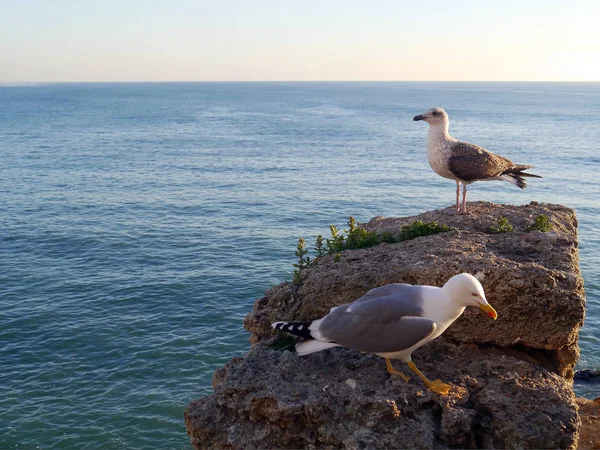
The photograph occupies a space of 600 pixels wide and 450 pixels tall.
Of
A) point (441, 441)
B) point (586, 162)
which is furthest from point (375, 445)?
point (586, 162)

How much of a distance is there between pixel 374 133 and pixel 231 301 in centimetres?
6449

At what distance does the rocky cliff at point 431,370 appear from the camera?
737 cm

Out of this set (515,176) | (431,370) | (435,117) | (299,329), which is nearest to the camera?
(299,329)

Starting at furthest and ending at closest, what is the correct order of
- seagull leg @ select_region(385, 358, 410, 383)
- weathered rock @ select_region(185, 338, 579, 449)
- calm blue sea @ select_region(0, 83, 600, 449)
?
calm blue sea @ select_region(0, 83, 600, 449)
seagull leg @ select_region(385, 358, 410, 383)
weathered rock @ select_region(185, 338, 579, 449)

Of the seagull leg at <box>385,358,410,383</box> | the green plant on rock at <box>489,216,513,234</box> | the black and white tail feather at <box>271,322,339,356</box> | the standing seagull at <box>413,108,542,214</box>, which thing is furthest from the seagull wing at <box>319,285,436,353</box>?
the standing seagull at <box>413,108,542,214</box>

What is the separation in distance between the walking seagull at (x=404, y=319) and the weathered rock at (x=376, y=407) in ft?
1.40

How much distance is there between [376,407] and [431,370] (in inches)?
53.0

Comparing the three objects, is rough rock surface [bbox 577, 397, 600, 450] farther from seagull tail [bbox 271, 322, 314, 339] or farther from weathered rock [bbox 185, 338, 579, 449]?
seagull tail [bbox 271, 322, 314, 339]

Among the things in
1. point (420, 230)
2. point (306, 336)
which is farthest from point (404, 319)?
point (420, 230)

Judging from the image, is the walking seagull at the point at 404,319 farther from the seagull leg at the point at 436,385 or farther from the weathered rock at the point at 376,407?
the weathered rock at the point at 376,407

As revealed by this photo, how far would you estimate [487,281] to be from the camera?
9047 mm

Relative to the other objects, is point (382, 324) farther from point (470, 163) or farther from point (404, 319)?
point (470, 163)

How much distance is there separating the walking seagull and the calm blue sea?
31.9 ft

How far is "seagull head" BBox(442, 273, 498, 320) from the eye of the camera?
25.0 ft
